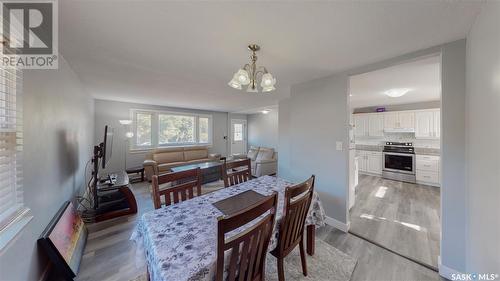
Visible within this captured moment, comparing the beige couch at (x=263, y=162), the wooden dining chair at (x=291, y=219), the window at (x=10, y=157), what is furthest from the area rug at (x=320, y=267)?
the beige couch at (x=263, y=162)

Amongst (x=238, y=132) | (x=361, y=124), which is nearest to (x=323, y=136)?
(x=361, y=124)

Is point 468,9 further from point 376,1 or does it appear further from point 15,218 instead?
point 15,218

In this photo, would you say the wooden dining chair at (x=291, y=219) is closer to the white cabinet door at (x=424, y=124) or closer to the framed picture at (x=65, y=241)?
the framed picture at (x=65, y=241)

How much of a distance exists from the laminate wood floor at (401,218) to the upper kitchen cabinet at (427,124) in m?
1.37

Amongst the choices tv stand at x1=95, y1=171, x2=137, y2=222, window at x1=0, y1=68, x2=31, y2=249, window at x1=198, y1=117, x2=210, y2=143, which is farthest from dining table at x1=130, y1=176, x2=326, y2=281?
window at x1=198, y1=117, x2=210, y2=143

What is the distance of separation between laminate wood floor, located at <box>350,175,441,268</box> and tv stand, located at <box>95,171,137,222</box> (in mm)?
3600

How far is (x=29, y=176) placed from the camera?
4.32 feet

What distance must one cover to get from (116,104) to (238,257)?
18.4ft

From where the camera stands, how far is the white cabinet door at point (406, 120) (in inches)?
184

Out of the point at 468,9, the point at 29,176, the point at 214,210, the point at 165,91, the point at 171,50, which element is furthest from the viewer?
the point at 165,91

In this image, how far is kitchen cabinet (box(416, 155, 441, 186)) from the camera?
418 cm

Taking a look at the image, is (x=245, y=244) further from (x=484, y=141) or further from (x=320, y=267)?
(x=484, y=141)

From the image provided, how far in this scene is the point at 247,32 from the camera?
1429mm

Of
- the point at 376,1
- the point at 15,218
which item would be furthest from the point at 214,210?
the point at 376,1
